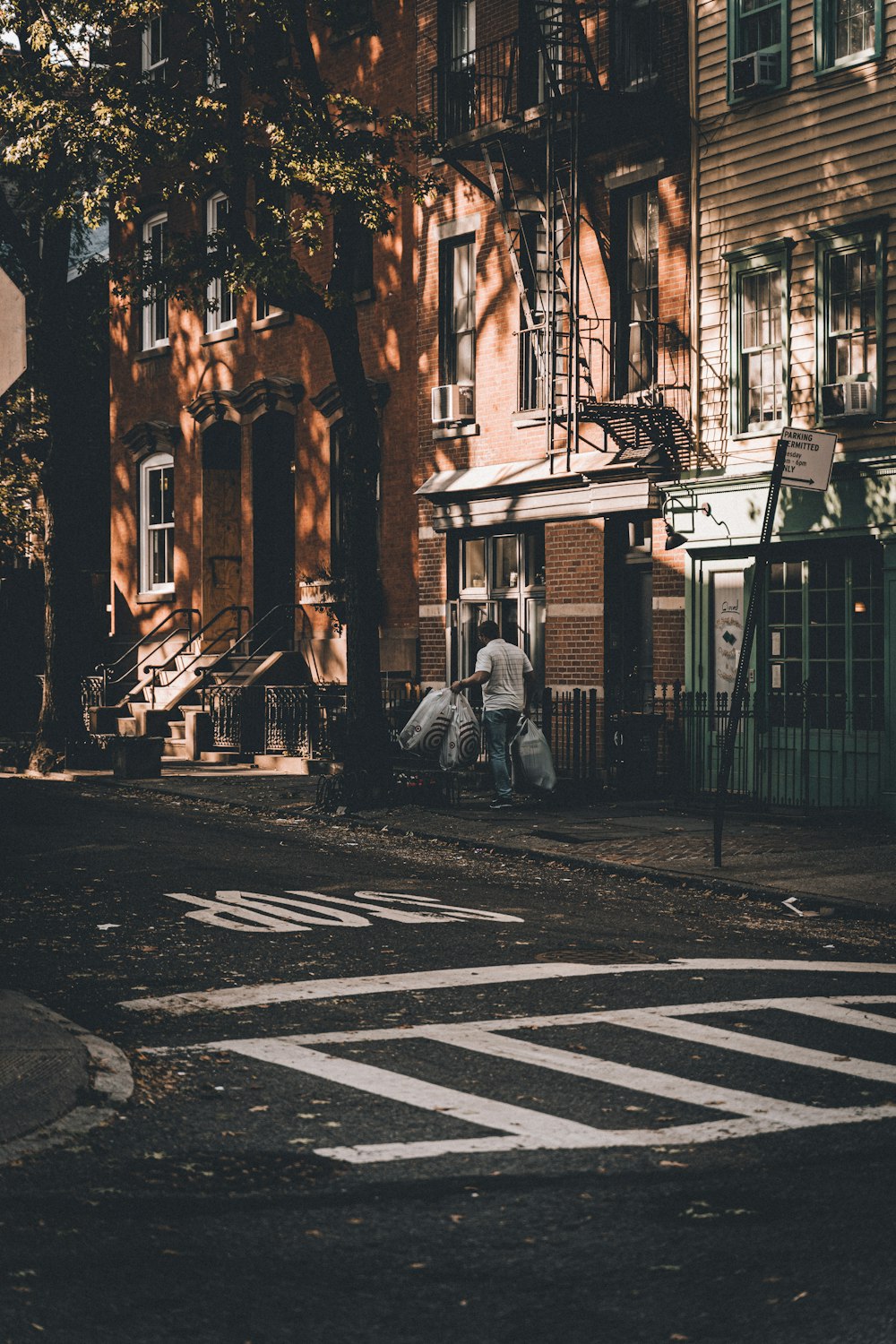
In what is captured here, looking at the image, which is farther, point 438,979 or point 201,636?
point 201,636

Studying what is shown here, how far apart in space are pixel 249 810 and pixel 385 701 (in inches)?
221

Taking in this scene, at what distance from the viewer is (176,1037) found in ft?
23.6

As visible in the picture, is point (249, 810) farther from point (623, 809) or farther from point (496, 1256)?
point (496, 1256)

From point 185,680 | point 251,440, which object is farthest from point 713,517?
point 185,680

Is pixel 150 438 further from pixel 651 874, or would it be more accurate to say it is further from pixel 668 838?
pixel 651 874

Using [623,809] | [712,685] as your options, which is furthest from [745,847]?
[712,685]

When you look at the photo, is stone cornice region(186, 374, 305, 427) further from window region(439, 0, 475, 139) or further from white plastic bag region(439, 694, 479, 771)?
white plastic bag region(439, 694, 479, 771)

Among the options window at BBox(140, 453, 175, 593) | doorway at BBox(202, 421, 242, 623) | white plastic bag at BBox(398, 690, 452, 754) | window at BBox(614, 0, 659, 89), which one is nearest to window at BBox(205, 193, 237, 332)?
doorway at BBox(202, 421, 242, 623)

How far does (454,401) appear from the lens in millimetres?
22641

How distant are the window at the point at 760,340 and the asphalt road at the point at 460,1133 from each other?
8.81 metres

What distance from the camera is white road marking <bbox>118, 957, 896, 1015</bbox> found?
7906 millimetres

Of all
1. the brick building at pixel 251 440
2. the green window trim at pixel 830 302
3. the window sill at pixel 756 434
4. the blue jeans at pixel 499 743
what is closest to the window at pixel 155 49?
the brick building at pixel 251 440

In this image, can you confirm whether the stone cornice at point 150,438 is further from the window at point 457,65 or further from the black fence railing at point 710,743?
the black fence railing at point 710,743

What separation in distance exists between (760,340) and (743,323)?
289 millimetres
